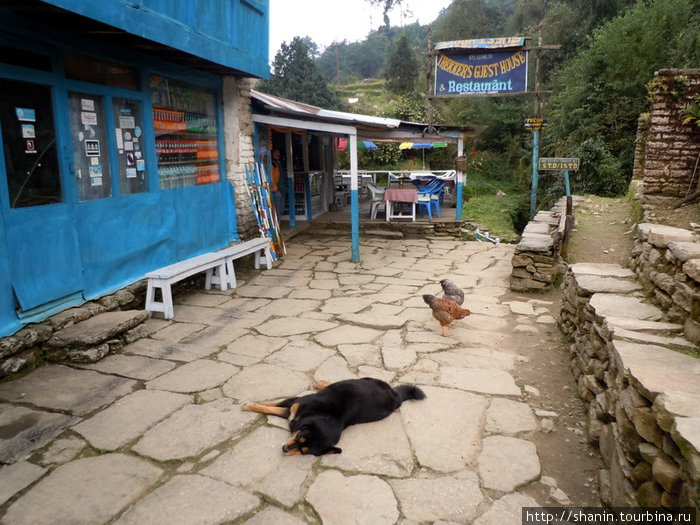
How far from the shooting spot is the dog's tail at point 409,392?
3.68m

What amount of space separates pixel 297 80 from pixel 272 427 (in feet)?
98.1

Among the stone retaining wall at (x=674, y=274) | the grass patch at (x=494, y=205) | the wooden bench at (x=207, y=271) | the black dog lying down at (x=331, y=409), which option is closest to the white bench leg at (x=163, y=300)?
the wooden bench at (x=207, y=271)

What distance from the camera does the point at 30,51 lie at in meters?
4.35

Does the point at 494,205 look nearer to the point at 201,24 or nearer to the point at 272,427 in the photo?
the point at 201,24

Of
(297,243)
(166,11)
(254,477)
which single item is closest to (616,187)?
(297,243)

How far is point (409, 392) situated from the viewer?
3.71 metres

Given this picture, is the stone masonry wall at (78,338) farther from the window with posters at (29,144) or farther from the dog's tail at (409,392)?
the dog's tail at (409,392)

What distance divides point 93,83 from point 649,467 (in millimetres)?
5777

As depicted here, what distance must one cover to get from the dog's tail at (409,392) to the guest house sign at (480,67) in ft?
25.3

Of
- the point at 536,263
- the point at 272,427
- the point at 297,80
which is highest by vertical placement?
the point at 297,80

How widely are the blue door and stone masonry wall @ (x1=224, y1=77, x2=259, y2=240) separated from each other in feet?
11.2

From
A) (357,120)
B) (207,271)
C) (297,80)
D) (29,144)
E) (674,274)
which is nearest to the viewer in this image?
(674,274)

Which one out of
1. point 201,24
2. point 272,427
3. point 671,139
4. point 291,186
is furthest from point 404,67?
point 272,427

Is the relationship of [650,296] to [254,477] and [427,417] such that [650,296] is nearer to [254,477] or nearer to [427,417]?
[427,417]
